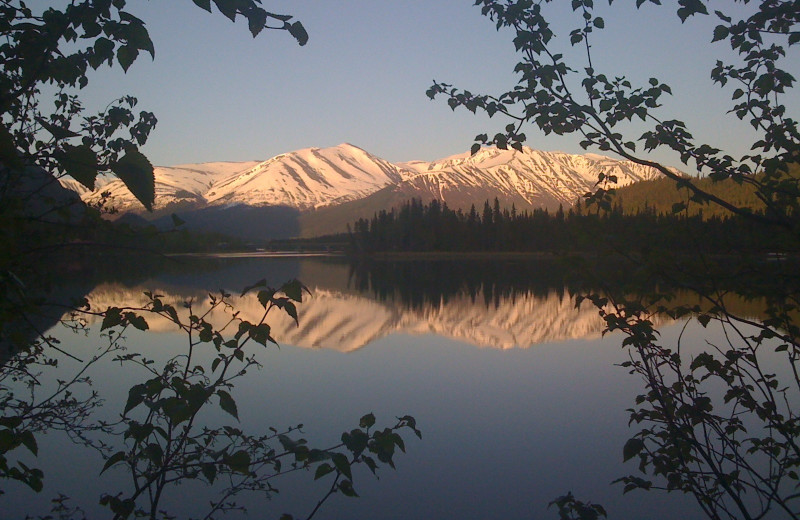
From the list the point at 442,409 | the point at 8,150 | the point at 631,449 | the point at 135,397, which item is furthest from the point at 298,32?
the point at 442,409

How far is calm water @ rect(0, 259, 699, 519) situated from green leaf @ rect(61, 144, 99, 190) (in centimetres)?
231

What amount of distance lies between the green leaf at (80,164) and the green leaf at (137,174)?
0.35 ft

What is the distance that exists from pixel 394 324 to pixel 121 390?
11739 millimetres

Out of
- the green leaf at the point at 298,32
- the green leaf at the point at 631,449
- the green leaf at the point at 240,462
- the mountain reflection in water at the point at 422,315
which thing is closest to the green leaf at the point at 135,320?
the green leaf at the point at 240,462

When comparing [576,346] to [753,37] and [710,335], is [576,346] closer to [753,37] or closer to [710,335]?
[710,335]

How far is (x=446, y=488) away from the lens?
7387 mm

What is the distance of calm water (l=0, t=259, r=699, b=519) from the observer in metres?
7.04

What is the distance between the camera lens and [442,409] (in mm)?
10844

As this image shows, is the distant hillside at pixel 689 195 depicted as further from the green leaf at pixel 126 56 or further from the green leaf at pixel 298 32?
the green leaf at pixel 126 56

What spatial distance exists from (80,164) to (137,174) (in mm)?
165

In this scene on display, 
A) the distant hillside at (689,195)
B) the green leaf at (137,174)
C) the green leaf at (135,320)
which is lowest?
the green leaf at (135,320)

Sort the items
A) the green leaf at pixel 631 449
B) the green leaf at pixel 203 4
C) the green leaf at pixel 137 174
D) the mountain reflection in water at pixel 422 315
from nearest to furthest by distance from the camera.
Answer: the green leaf at pixel 137 174 < the green leaf at pixel 203 4 < the green leaf at pixel 631 449 < the mountain reflection in water at pixel 422 315

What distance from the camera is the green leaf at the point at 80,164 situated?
1.42 meters

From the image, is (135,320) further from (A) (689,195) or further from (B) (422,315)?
(B) (422,315)
